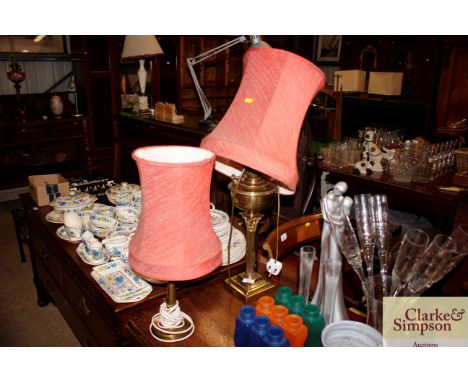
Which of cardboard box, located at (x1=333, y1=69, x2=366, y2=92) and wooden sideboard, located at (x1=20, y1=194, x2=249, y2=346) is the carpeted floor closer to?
wooden sideboard, located at (x1=20, y1=194, x2=249, y2=346)

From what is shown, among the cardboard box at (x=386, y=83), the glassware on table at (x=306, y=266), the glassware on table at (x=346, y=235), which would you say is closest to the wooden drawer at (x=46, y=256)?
the glassware on table at (x=306, y=266)

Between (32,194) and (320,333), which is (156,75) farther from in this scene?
(320,333)

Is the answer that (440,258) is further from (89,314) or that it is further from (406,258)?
(89,314)

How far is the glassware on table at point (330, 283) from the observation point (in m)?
1.13

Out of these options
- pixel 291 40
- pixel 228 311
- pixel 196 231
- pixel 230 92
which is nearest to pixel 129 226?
pixel 228 311

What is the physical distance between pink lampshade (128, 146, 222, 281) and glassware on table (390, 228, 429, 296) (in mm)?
483

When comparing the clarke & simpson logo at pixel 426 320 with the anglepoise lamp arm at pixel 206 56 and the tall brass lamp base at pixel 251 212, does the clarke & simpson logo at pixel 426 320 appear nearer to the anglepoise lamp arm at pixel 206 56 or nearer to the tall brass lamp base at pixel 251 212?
the tall brass lamp base at pixel 251 212

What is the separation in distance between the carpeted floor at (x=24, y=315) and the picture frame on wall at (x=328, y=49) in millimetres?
6304

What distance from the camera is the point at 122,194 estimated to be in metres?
2.31

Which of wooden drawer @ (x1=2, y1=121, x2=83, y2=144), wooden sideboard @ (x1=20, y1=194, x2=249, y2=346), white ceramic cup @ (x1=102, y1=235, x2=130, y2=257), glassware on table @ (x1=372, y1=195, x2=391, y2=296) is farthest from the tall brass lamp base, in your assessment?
wooden drawer @ (x1=2, y1=121, x2=83, y2=144)

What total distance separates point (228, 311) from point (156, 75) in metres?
5.35

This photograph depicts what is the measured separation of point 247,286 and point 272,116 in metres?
0.64

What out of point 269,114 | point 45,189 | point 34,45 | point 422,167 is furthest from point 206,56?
point 34,45

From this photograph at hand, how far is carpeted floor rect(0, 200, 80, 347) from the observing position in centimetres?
245
